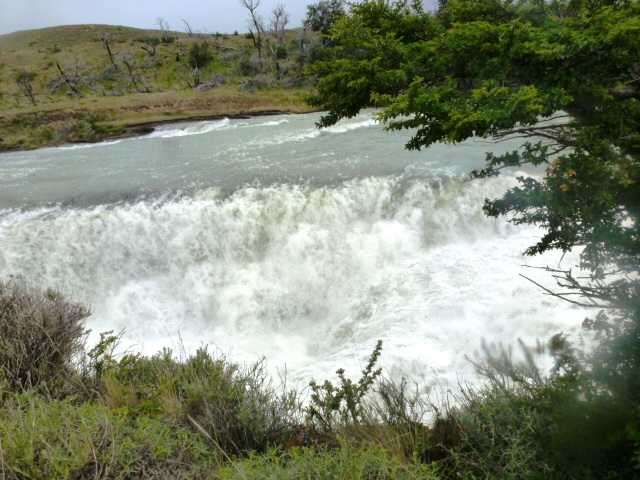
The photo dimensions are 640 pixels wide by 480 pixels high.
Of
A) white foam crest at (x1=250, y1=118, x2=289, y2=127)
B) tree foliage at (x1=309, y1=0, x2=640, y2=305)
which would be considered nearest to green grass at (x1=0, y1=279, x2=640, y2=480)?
tree foliage at (x1=309, y1=0, x2=640, y2=305)

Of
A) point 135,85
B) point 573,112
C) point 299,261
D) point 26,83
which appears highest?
point 26,83

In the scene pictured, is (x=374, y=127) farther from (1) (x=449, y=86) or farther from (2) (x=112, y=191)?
(1) (x=449, y=86)

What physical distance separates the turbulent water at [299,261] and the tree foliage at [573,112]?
3.35 metres

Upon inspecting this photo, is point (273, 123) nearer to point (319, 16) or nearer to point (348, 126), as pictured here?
point (348, 126)

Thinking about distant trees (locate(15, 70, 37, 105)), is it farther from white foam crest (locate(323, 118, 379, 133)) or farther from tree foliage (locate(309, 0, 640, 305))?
tree foliage (locate(309, 0, 640, 305))

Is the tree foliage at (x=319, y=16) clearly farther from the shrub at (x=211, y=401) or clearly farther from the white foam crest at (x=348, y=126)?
the shrub at (x=211, y=401)

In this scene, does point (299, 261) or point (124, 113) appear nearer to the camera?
point (299, 261)

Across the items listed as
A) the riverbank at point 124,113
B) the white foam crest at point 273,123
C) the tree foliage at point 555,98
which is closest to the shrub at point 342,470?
the tree foliage at point 555,98

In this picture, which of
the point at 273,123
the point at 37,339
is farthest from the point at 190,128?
the point at 37,339

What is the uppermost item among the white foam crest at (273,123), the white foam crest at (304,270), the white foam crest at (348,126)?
the white foam crest at (273,123)

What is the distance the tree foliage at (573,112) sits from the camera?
4184 mm

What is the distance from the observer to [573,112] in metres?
5.42

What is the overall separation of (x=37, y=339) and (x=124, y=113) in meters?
28.2

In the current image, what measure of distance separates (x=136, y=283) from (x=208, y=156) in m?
8.16
